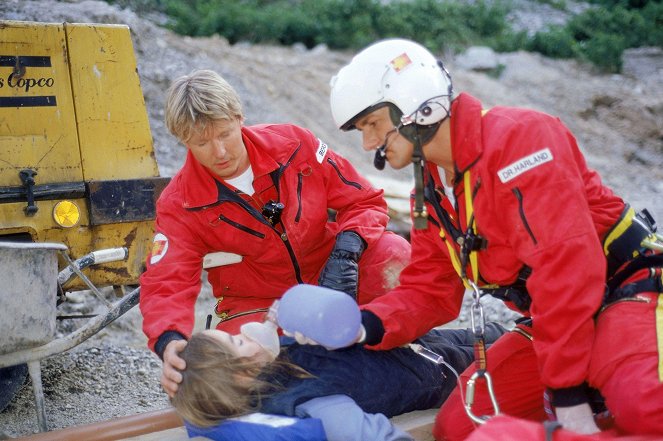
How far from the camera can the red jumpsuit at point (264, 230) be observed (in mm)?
4316

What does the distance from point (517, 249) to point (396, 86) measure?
0.85 metres

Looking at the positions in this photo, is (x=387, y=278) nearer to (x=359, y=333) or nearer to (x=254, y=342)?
(x=359, y=333)

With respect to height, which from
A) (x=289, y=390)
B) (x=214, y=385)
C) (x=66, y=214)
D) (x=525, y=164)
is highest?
(x=525, y=164)

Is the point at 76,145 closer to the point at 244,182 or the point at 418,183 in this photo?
the point at 244,182

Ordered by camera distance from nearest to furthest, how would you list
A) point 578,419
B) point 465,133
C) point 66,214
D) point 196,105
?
point 578,419, point 465,133, point 196,105, point 66,214

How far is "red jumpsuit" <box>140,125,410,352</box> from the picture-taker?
14.2 feet

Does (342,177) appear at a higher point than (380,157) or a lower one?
lower

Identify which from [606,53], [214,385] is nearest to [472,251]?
[214,385]

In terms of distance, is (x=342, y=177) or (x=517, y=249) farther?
(x=342, y=177)

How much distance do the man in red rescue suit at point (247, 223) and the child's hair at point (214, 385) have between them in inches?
14.3

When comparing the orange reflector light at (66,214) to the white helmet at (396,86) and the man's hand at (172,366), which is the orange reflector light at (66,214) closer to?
the man's hand at (172,366)

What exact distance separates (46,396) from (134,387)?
1.94 ft

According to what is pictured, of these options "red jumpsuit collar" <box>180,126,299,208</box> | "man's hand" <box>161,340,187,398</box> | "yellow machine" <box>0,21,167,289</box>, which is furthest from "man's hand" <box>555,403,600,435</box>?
"yellow machine" <box>0,21,167,289</box>

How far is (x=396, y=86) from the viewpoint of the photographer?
11.4 ft
